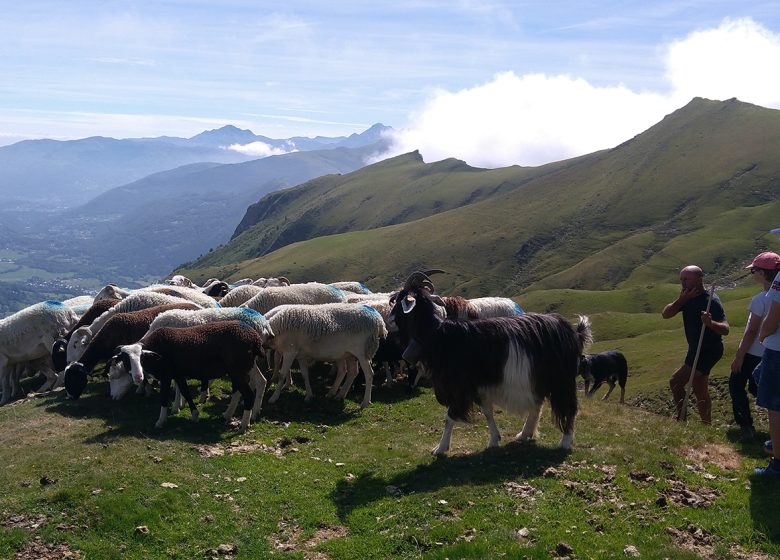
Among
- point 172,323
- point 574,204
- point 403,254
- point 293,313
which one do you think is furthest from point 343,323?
point 574,204

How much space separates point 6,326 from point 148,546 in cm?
1610

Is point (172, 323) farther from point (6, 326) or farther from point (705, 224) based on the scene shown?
point (705, 224)

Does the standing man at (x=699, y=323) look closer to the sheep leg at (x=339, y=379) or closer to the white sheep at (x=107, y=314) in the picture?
the sheep leg at (x=339, y=379)

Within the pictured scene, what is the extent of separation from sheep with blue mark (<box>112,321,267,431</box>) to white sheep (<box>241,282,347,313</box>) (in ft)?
21.4

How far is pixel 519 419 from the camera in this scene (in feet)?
52.1

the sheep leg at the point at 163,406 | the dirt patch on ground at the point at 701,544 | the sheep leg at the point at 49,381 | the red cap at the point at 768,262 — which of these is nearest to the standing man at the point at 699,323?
the red cap at the point at 768,262

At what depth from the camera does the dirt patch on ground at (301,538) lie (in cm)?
948

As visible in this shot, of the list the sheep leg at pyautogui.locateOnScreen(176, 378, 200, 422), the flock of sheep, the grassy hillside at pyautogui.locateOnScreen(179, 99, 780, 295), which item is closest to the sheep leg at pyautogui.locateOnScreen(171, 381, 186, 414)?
the flock of sheep

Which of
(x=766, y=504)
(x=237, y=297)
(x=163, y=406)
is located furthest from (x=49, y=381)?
(x=766, y=504)

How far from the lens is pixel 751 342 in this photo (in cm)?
1119

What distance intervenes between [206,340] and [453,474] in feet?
23.5

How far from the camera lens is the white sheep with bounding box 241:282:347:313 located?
22.8 metres

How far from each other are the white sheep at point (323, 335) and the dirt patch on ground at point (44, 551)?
28.2ft

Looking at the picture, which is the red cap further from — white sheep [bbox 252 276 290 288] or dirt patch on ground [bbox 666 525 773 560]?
white sheep [bbox 252 276 290 288]
